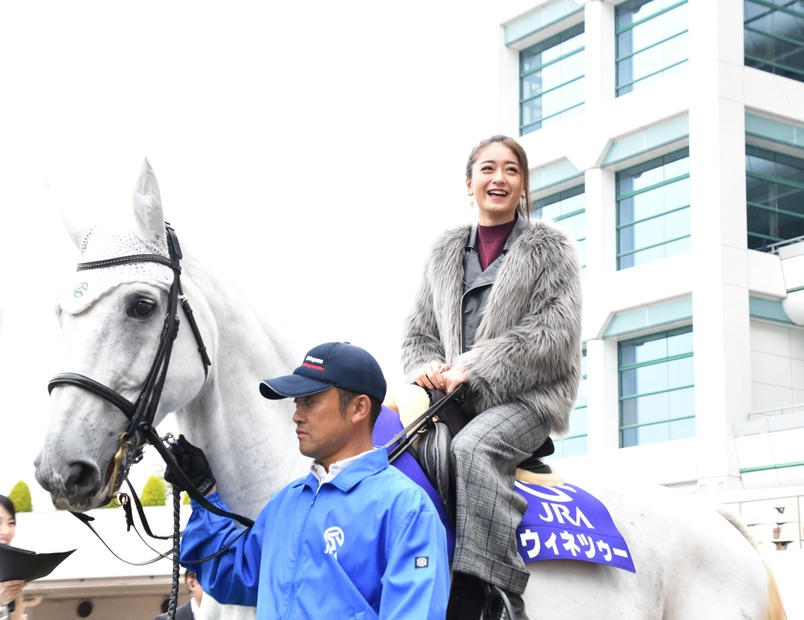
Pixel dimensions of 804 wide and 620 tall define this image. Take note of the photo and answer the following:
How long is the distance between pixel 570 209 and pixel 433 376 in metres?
26.9

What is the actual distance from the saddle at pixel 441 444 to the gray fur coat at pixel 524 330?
106 millimetres

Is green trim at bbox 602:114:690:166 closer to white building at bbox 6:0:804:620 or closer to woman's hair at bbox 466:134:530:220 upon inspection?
white building at bbox 6:0:804:620

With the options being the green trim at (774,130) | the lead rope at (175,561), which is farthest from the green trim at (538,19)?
the lead rope at (175,561)

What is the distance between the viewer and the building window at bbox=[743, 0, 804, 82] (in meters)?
27.3

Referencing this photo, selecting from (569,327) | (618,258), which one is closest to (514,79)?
(618,258)

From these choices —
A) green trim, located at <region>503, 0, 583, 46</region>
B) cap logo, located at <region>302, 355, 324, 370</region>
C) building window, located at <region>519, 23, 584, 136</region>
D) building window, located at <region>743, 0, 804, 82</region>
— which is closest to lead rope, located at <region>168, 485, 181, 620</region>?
cap logo, located at <region>302, 355, 324, 370</region>

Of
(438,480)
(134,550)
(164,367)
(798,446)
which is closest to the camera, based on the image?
(164,367)

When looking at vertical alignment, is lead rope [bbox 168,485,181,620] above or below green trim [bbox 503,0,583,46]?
below

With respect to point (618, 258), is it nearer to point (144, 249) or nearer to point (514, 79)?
point (514, 79)

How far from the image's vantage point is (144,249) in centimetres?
375

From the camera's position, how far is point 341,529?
10.1 ft

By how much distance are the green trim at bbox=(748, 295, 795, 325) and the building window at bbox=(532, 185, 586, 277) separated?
5049mm

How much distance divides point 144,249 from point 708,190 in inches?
933

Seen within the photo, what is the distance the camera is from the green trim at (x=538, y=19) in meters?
31.0
